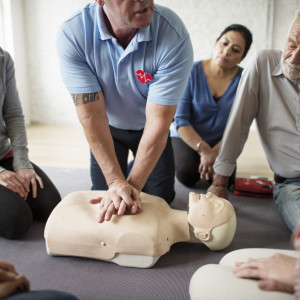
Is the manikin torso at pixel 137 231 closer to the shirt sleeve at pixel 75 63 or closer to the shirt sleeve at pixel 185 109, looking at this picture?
the shirt sleeve at pixel 75 63

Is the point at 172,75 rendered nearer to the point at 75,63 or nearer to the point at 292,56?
the point at 75,63

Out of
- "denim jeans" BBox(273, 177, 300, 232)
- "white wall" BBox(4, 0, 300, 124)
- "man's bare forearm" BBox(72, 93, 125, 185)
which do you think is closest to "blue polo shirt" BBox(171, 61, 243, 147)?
"denim jeans" BBox(273, 177, 300, 232)

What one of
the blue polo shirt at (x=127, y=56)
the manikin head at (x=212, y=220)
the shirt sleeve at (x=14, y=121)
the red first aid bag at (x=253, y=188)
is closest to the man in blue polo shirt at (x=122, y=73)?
the blue polo shirt at (x=127, y=56)

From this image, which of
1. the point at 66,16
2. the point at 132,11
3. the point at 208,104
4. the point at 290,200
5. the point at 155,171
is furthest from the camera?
the point at 66,16

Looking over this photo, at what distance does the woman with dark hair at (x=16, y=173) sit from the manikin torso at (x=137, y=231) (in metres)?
0.27

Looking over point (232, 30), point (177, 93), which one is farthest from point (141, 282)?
point (232, 30)

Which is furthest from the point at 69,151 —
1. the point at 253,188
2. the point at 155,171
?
→ the point at 253,188

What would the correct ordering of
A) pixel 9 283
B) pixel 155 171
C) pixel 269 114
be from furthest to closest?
pixel 155 171, pixel 269 114, pixel 9 283

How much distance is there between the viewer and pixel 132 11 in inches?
48.3

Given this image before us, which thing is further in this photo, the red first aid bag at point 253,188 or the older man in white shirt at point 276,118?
the red first aid bag at point 253,188

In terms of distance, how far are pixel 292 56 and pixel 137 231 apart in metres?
1.05

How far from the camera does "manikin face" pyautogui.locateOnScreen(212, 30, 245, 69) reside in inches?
80.9

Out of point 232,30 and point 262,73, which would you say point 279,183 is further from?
point 232,30

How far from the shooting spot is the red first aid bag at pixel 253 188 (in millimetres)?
2064
